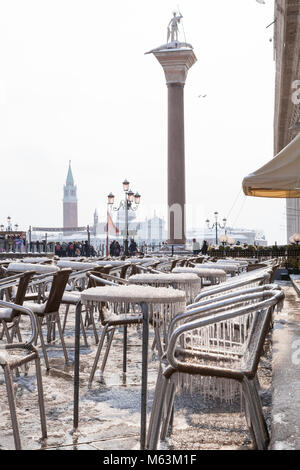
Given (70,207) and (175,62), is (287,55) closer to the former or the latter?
(175,62)

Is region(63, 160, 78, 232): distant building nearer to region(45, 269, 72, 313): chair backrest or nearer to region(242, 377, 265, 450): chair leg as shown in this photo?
region(45, 269, 72, 313): chair backrest

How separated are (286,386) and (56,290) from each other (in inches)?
75.8

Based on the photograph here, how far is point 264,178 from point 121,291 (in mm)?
3516

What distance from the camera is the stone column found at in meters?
29.2

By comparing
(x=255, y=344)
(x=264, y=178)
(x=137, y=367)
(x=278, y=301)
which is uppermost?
(x=264, y=178)

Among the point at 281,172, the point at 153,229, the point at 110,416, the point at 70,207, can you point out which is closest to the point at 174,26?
the point at 281,172

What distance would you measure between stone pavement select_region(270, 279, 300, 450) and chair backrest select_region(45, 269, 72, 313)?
164 centimetres

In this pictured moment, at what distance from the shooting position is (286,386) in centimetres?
332

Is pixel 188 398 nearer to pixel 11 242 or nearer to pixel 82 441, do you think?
pixel 82 441

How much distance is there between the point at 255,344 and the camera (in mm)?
2461

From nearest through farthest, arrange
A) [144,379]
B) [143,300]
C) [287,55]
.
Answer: [144,379] → [143,300] → [287,55]

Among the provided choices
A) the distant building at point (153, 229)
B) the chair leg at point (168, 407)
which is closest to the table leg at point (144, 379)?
the chair leg at point (168, 407)

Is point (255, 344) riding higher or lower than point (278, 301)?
lower

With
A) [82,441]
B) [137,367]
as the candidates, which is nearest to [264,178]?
[137,367]
